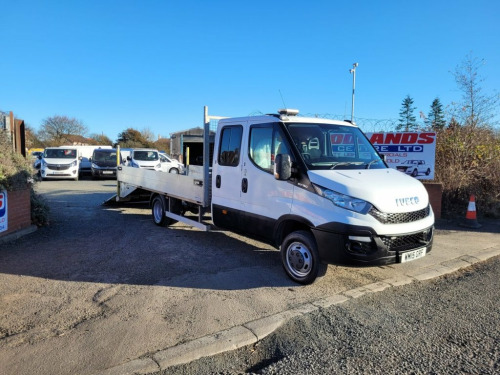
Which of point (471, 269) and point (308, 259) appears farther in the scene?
point (471, 269)

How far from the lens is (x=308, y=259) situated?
466 centimetres

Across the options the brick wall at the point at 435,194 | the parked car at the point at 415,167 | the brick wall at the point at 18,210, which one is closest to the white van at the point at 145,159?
the brick wall at the point at 18,210

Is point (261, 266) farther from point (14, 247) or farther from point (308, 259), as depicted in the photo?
point (14, 247)

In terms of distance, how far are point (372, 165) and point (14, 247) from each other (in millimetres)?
6127

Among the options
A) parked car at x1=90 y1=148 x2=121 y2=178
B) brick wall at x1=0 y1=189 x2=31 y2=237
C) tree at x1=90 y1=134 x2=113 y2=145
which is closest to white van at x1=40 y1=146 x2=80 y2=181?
parked car at x1=90 y1=148 x2=121 y2=178

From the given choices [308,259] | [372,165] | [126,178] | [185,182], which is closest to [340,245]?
[308,259]

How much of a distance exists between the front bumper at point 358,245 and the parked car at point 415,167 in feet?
21.5

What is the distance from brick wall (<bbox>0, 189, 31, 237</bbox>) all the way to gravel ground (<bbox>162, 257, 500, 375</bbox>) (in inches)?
216

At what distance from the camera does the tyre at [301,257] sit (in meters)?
4.55

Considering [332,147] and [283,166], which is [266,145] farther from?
[332,147]

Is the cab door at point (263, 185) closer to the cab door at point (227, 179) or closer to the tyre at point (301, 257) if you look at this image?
the cab door at point (227, 179)

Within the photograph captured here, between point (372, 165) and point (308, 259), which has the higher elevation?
point (372, 165)

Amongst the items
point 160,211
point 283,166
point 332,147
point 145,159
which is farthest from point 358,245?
point 145,159

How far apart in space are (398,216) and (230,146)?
2.80 metres
